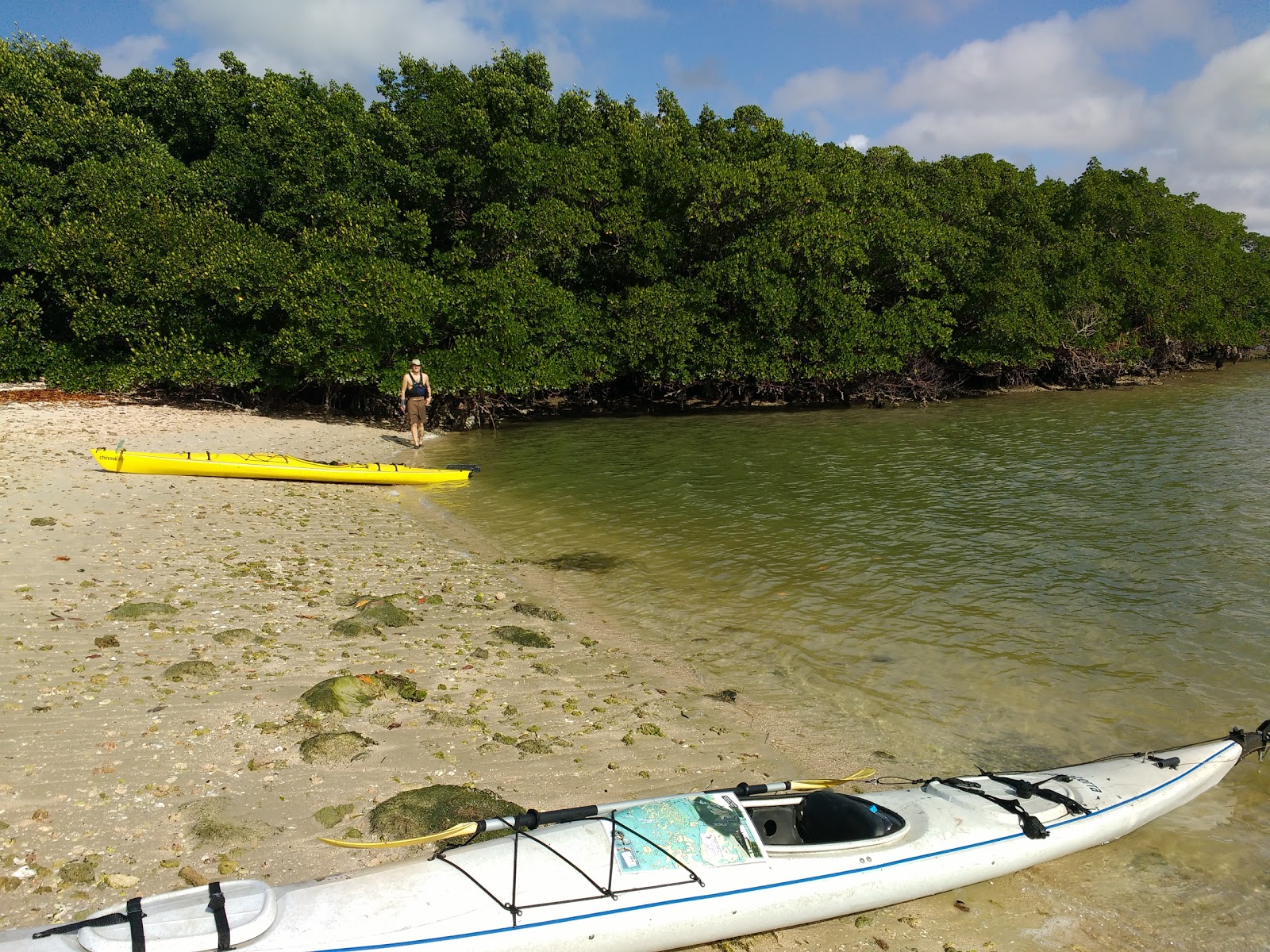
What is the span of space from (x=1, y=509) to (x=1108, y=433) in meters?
25.9

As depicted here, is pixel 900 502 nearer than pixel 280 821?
No

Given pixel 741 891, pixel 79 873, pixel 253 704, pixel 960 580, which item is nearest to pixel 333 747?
pixel 253 704

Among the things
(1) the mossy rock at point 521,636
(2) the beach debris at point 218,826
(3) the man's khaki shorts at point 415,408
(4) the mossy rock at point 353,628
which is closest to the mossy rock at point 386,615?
(4) the mossy rock at point 353,628

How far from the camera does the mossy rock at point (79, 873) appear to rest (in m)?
4.36

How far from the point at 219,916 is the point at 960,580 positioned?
949 centimetres

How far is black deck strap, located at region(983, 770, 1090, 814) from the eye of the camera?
17.9 feet

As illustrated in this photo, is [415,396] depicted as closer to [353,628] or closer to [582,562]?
[582,562]

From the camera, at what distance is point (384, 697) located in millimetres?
6848

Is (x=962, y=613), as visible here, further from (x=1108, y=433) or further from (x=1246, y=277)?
(x=1246, y=277)

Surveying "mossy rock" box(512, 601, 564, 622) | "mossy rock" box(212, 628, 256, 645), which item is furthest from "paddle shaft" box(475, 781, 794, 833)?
"mossy rock" box(512, 601, 564, 622)

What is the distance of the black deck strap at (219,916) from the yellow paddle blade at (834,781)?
351 cm

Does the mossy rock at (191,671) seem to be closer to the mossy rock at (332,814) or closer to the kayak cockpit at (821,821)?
the mossy rock at (332,814)

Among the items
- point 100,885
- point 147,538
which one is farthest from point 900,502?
point 100,885

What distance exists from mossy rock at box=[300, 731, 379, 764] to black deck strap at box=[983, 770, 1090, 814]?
15.8 ft
